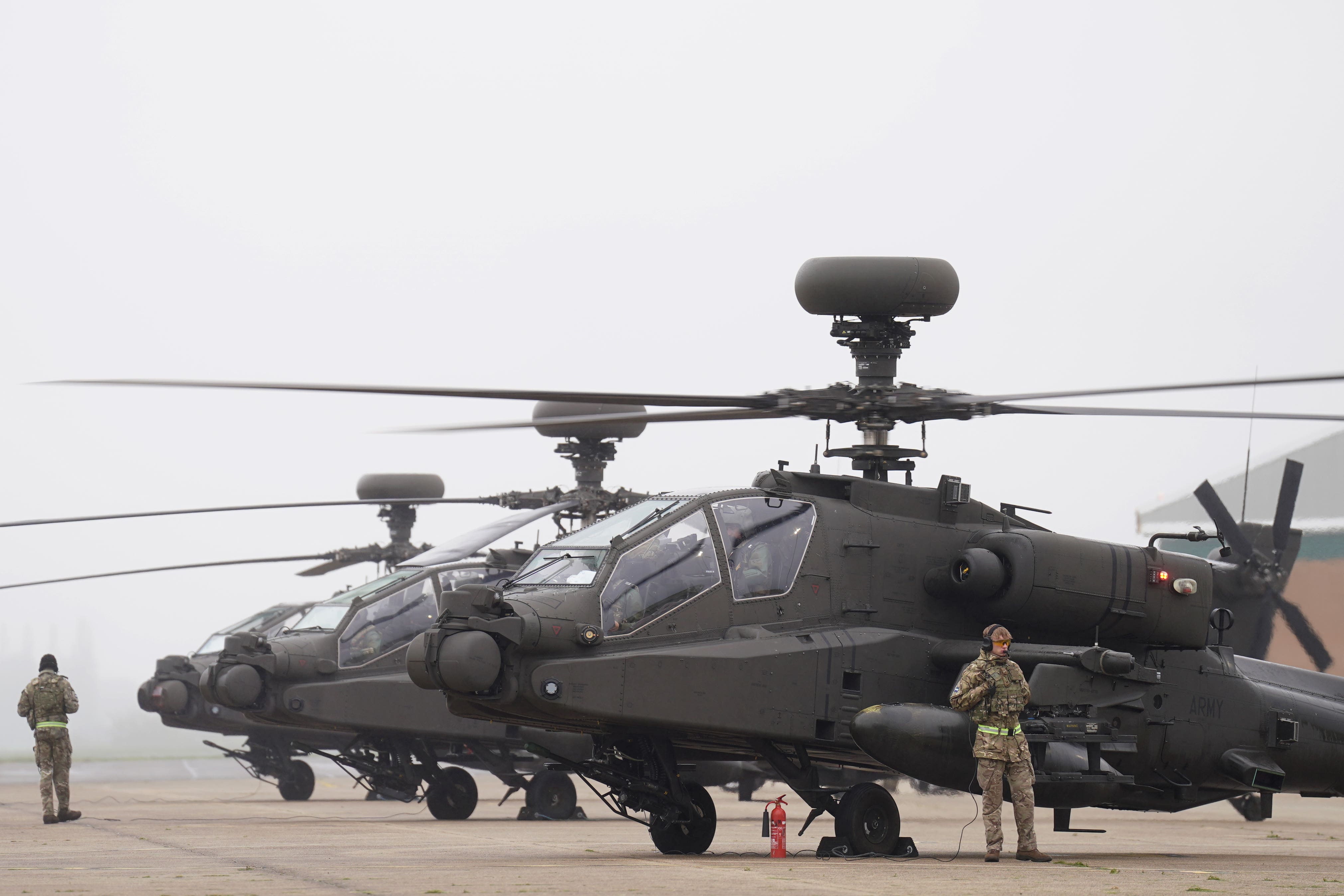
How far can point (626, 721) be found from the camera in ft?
35.4

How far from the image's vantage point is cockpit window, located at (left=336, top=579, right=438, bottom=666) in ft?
57.9

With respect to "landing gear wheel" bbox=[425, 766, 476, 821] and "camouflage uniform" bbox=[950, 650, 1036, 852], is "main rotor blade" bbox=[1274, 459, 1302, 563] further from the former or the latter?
"landing gear wheel" bbox=[425, 766, 476, 821]

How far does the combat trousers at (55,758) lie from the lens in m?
16.5

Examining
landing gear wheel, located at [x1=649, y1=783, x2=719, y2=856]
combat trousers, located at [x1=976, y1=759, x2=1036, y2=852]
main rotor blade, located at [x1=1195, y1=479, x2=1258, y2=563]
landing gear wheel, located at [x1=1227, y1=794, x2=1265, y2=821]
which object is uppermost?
main rotor blade, located at [x1=1195, y1=479, x2=1258, y2=563]

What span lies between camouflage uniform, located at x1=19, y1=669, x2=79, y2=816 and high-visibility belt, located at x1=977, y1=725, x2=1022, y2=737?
999 cm

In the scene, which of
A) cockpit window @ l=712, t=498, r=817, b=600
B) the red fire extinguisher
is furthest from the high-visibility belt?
cockpit window @ l=712, t=498, r=817, b=600

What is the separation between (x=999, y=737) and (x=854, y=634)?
1.39 meters

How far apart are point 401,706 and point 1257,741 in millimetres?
8728

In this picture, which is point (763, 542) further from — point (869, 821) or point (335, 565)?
point (335, 565)

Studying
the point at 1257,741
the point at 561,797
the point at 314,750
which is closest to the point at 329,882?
the point at 1257,741

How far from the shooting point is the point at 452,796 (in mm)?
18344

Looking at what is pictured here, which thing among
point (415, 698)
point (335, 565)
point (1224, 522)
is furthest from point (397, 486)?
point (1224, 522)

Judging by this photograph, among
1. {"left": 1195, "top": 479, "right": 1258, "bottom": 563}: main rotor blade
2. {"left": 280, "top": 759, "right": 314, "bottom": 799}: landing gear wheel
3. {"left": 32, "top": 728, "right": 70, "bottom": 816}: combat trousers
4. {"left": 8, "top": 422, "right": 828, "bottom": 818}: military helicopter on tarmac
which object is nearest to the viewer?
{"left": 32, "top": 728, "right": 70, "bottom": 816}: combat trousers

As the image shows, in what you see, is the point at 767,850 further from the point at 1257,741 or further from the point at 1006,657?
the point at 1257,741
